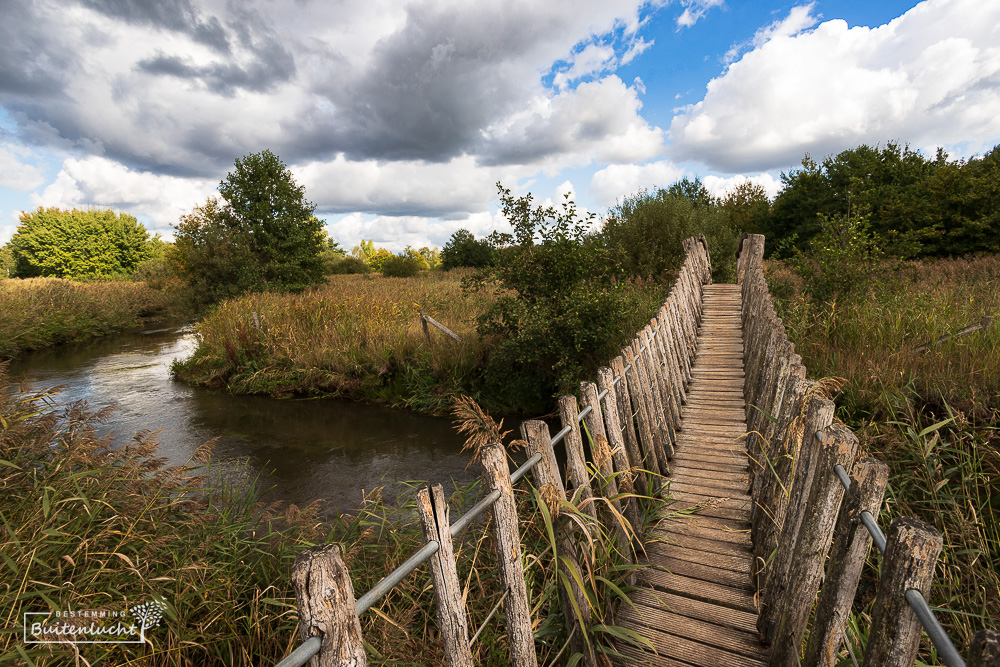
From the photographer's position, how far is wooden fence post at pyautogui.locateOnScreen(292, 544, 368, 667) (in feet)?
3.47

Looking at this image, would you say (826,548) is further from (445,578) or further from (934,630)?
(445,578)

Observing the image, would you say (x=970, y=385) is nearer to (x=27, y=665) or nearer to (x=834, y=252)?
(x=834, y=252)

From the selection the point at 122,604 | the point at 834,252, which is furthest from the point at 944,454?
the point at 122,604

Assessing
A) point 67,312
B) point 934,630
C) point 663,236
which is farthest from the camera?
point 67,312

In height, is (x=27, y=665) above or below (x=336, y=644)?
below

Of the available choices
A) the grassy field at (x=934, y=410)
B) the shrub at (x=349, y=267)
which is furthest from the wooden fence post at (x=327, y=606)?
the shrub at (x=349, y=267)

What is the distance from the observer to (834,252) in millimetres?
8273

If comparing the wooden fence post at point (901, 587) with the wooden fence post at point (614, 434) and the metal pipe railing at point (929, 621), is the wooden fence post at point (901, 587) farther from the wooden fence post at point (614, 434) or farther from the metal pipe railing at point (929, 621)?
the wooden fence post at point (614, 434)

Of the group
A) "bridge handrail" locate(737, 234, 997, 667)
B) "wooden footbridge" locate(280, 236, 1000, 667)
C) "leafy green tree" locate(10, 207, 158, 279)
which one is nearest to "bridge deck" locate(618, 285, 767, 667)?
"wooden footbridge" locate(280, 236, 1000, 667)

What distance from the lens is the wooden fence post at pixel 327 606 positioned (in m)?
1.06

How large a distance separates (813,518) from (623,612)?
1.28 metres

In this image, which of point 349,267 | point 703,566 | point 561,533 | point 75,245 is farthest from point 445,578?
point 75,245

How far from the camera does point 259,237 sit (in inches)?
854

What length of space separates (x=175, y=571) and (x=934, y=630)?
3.69 metres
